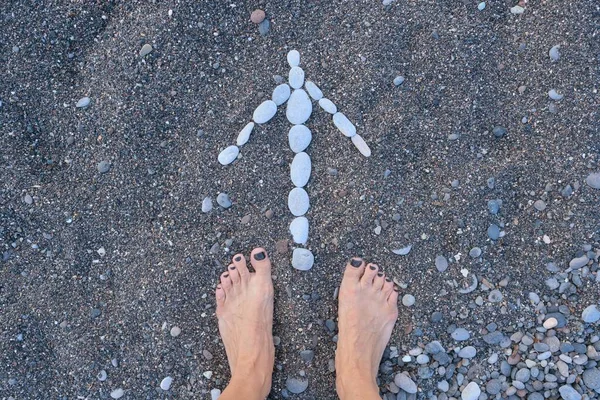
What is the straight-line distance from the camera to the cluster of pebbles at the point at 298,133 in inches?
75.0

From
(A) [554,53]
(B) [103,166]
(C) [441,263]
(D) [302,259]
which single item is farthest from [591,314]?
(B) [103,166]

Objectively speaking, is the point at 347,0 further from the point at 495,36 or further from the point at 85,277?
the point at 85,277

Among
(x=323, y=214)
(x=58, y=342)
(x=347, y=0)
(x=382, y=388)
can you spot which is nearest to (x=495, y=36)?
(x=347, y=0)

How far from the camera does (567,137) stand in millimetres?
1849

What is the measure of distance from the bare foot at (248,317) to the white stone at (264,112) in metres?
0.52

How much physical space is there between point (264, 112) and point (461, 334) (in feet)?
3.79

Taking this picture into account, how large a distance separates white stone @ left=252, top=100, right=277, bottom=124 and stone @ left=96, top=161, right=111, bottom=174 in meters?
0.62

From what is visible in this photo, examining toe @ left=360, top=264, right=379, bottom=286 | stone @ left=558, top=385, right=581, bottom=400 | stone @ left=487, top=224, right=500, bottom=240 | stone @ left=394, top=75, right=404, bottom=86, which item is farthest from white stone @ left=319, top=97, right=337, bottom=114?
stone @ left=558, top=385, right=581, bottom=400

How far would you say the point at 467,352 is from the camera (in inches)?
73.4

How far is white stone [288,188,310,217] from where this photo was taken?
191 cm

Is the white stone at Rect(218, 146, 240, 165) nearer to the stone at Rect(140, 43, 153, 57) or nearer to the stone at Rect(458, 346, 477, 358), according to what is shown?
the stone at Rect(140, 43, 153, 57)

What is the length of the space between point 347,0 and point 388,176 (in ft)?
2.37

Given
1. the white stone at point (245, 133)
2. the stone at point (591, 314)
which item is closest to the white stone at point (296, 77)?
the white stone at point (245, 133)

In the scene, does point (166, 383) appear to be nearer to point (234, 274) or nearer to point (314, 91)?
point (234, 274)
